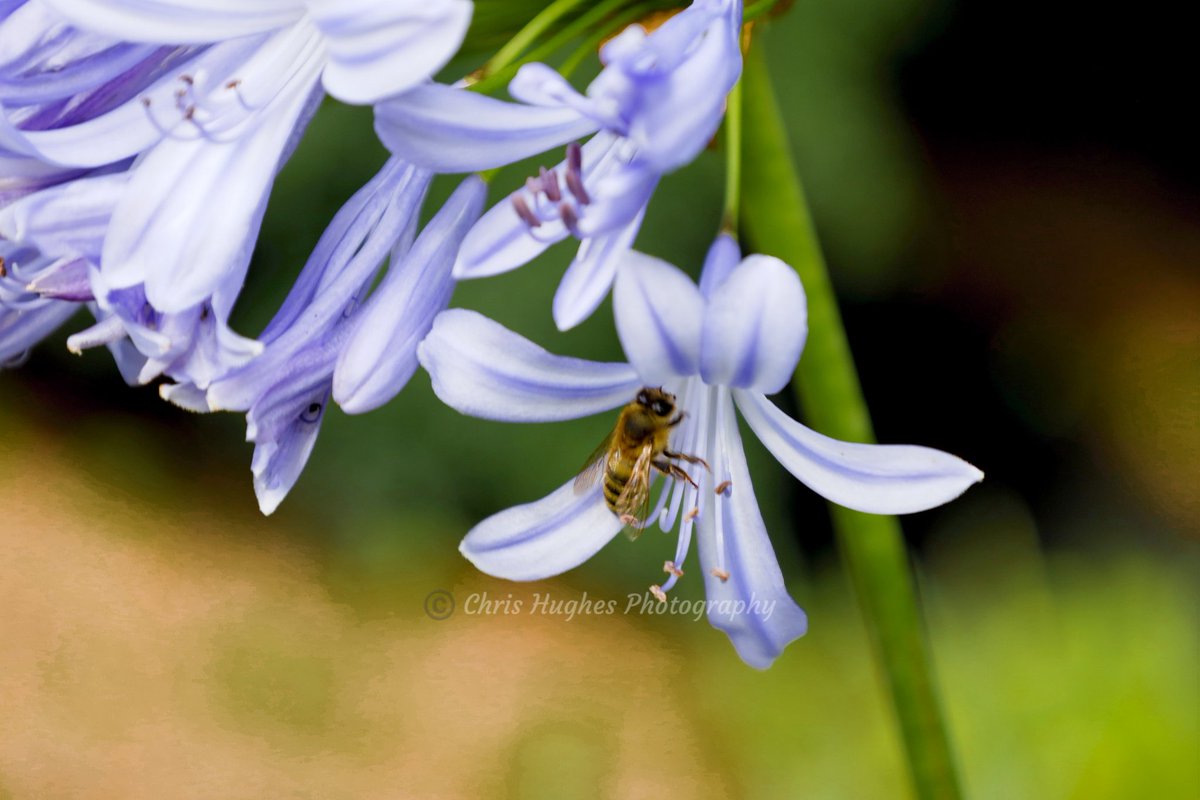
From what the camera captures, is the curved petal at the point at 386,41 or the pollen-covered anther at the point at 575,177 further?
the pollen-covered anther at the point at 575,177

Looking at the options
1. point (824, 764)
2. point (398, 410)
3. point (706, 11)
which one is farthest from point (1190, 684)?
point (706, 11)

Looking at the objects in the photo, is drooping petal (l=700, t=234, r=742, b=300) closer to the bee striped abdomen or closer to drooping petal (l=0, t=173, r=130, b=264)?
the bee striped abdomen

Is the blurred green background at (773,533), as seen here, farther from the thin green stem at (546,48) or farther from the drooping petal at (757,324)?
the drooping petal at (757,324)

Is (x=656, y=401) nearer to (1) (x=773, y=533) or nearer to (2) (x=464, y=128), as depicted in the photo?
(2) (x=464, y=128)

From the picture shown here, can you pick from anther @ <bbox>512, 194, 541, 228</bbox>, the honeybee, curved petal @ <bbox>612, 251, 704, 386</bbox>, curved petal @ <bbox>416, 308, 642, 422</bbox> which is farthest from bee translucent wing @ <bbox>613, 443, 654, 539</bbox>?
anther @ <bbox>512, 194, 541, 228</bbox>

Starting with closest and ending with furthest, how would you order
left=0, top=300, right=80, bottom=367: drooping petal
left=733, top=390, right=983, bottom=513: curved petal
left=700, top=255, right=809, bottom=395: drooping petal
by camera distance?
left=700, top=255, right=809, bottom=395: drooping petal → left=733, top=390, right=983, bottom=513: curved petal → left=0, top=300, right=80, bottom=367: drooping petal
